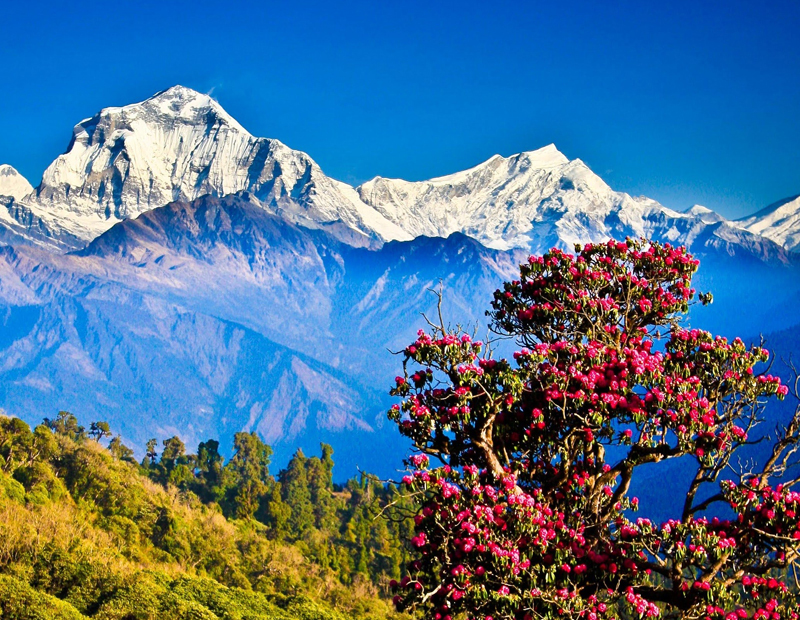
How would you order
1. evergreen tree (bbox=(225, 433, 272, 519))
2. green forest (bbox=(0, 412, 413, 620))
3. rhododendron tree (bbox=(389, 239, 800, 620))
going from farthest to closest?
evergreen tree (bbox=(225, 433, 272, 519)) → green forest (bbox=(0, 412, 413, 620)) → rhododendron tree (bbox=(389, 239, 800, 620))

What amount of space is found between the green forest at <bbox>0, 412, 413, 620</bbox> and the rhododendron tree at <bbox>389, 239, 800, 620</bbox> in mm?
1307

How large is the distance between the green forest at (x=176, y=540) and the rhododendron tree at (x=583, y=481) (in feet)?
4.29

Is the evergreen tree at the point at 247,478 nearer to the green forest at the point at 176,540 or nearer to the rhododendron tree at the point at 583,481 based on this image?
the green forest at the point at 176,540

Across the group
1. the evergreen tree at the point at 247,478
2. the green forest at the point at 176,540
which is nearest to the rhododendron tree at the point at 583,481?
the green forest at the point at 176,540

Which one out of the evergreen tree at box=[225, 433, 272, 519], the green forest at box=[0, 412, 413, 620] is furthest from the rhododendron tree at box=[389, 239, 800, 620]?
the evergreen tree at box=[225, 433, 272, 519]

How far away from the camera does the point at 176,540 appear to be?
188ft

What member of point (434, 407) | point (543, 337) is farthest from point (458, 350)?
point (543, 337)

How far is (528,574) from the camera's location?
12547mm

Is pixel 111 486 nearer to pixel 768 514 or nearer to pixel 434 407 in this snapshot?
pixel 434 407

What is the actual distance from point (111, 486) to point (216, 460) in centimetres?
4479

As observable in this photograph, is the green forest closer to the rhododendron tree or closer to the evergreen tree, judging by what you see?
the evergreen tree

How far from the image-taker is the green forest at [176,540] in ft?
119

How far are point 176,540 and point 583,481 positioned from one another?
4952 centimetres

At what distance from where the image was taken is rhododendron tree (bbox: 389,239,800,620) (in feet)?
40.3
